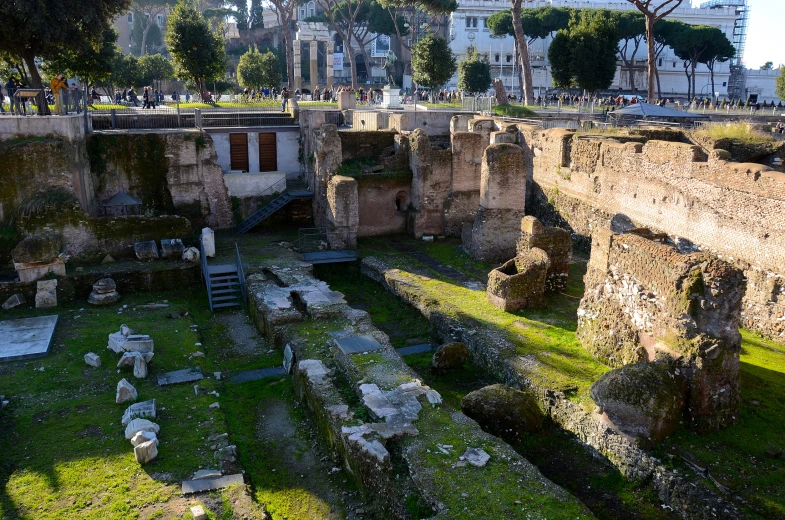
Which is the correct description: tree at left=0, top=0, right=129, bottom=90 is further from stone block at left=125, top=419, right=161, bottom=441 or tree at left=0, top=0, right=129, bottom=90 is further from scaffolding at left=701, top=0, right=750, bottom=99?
scaffolding at left=701, top=0, right=750, bottom=99

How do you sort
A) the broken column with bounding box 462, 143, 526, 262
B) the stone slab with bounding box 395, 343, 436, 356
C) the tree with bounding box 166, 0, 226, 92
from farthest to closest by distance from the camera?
the tree with bounding box 166, 0, 226, 92, the broken column with bounding box 462, 143, 526, 262, the stone slab with bounding box 395, 343, 436, 356

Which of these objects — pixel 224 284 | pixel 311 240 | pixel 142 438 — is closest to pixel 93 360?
pixel 142 438

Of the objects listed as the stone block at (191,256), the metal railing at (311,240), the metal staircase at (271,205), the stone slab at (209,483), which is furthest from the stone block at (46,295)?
the stone slab at (209,483)

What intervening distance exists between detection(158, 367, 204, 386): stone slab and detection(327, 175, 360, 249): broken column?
22.3 ft

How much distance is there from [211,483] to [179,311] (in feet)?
20.6

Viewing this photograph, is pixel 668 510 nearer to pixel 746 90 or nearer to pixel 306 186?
pixel 306 186

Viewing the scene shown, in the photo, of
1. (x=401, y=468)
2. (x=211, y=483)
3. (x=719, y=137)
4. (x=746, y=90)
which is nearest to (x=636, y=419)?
(x=401, y=468)

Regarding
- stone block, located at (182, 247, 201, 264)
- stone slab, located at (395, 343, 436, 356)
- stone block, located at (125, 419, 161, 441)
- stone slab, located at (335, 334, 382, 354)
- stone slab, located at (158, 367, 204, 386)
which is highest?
stone block, located at (182, 247, 201, 264)

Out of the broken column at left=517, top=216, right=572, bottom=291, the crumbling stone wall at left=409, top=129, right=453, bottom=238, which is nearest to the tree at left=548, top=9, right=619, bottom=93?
the crumbling stone wall at left=409, top=129, right=453, bottom=238

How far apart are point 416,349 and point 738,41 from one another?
182 feet

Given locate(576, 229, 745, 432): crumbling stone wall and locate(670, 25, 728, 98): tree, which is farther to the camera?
locate(670, 25, 728, 98): tree

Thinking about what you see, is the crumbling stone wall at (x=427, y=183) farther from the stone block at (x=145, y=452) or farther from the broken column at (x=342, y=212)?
Result: the stone block at (x=145, y=452)

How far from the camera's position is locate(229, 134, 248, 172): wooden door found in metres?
20.0

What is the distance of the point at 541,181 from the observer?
20.3m
